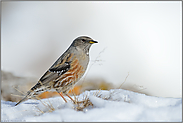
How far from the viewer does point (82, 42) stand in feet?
14.4

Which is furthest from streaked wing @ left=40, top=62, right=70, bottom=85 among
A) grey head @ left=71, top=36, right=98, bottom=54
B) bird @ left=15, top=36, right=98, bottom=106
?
grey head @ left=71, top=36, right=98, bottom=54

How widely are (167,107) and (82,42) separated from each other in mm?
2414

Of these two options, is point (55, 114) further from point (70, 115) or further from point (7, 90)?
point (7, 90)

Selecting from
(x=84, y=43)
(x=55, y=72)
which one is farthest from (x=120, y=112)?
(x=84, y=43)

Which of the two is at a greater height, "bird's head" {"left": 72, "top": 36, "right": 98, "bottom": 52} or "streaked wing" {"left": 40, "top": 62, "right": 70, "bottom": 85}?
"bird's head" {"left": 72, "top": 36, "right": 98, "bottom": 52}

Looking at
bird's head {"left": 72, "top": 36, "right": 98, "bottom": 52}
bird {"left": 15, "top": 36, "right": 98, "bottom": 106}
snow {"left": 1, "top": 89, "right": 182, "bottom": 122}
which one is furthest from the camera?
bird's head {"left": 72, "top": 36, "right": 98, "bottom": 52}

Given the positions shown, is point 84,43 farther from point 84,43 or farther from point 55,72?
point 55,72

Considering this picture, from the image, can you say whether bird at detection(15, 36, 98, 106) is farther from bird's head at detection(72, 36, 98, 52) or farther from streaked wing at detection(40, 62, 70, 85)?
bird's head at detection(72, 36, 98, 52)

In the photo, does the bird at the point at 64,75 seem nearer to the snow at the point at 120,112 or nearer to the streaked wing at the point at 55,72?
the streaked wing at the point at 55,72

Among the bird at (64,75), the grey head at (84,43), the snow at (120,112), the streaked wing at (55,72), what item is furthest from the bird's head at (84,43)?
the snow at (120,112)

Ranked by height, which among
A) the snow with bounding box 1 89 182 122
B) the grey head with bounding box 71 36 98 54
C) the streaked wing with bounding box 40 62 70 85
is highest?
the grey head with bounding box 71 36 98 54

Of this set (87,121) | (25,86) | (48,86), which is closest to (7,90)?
(25,86)

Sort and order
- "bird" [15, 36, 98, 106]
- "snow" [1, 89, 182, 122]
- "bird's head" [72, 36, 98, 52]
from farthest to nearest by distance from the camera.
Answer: "bird's head" [72, 36, 98, 52] < "bird" [15, 36, 98, 106] < "snow" [1, 89, 182, 122]

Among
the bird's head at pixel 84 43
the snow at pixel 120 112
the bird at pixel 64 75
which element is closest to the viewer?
the snow at pixel 120 112
